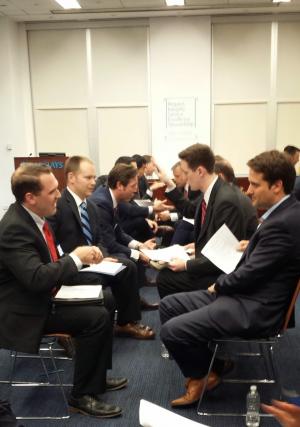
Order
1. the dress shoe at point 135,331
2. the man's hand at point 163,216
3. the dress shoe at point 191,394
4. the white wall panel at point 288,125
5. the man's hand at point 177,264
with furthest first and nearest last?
the white wall panel at point 288,125, the man's hand at point 163,216, the dress shoe at point 135,331, the man's hand at point 177,264, the dress shoe at point 191,394

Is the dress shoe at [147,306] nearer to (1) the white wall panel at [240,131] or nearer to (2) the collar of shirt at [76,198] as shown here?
(2) the collar of shirt at [76,198]

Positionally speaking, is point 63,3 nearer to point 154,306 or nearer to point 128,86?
point 128,86

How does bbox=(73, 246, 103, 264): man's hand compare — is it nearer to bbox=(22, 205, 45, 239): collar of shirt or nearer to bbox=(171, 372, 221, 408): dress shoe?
bbox=(22, 205, 45, 239): collar of shirt

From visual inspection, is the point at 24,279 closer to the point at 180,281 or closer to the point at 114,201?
the point at 180,281

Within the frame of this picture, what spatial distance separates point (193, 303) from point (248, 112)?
573 cm

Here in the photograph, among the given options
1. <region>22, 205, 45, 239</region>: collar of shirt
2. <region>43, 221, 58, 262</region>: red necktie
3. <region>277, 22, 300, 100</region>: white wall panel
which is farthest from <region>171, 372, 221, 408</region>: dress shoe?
<region>277, 22, 300, 100</region>: white wall panel

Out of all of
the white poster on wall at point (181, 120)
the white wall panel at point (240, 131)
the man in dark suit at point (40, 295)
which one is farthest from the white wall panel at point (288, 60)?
the man in dark suit at point (40, 295)

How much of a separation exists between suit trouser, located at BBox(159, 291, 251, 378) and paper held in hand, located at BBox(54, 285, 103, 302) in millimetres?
416

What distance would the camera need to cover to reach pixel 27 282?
2035mm

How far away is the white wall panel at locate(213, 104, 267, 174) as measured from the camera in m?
7.49

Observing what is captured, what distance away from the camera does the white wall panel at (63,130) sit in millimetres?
7820

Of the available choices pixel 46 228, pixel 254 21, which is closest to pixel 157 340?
pixel 46 228

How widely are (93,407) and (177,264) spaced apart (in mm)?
1011

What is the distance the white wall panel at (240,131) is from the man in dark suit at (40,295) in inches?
224
